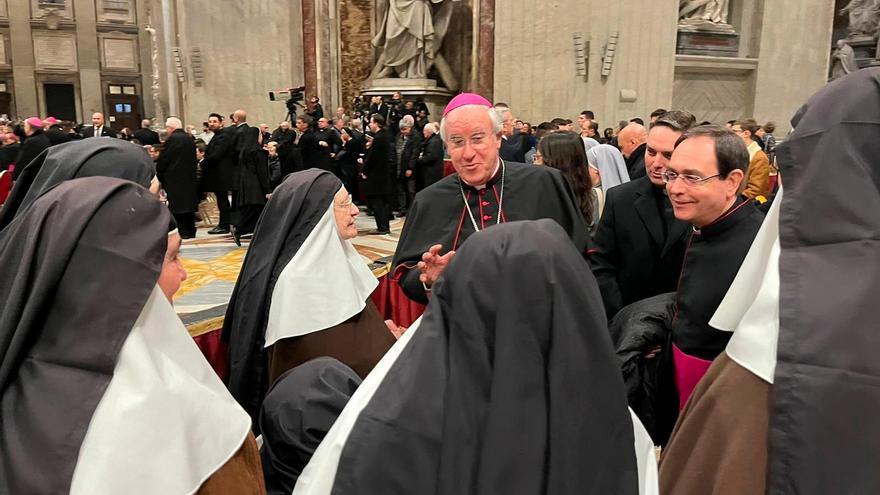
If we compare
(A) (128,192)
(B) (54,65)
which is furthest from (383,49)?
(B) (54,65)

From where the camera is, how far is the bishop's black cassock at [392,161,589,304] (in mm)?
3303

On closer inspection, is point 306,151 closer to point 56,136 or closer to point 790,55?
point 56,136

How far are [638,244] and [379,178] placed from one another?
7.27 meters

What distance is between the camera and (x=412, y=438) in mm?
1267

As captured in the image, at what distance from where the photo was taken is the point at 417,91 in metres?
13.9

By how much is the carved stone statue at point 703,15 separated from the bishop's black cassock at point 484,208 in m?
11.6

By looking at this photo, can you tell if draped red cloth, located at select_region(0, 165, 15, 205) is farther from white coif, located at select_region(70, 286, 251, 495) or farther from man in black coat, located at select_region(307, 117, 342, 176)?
white coif, located at select_region(70, 286, 251, 495)

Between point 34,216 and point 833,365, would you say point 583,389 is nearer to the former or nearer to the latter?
point 833,365

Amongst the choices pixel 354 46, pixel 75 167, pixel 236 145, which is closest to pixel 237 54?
pixel 354 46

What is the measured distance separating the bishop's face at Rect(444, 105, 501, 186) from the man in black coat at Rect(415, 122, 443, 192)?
292 inches

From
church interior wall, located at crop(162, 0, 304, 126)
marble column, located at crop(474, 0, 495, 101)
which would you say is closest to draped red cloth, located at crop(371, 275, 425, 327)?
marble column, located at crop(474, 0, 495, 101)

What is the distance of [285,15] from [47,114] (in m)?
15.7

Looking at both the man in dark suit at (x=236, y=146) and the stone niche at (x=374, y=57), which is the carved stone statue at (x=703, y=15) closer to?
the stone niche at (x=374, y=57)

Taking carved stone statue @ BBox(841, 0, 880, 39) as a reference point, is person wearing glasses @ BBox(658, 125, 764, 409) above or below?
below
